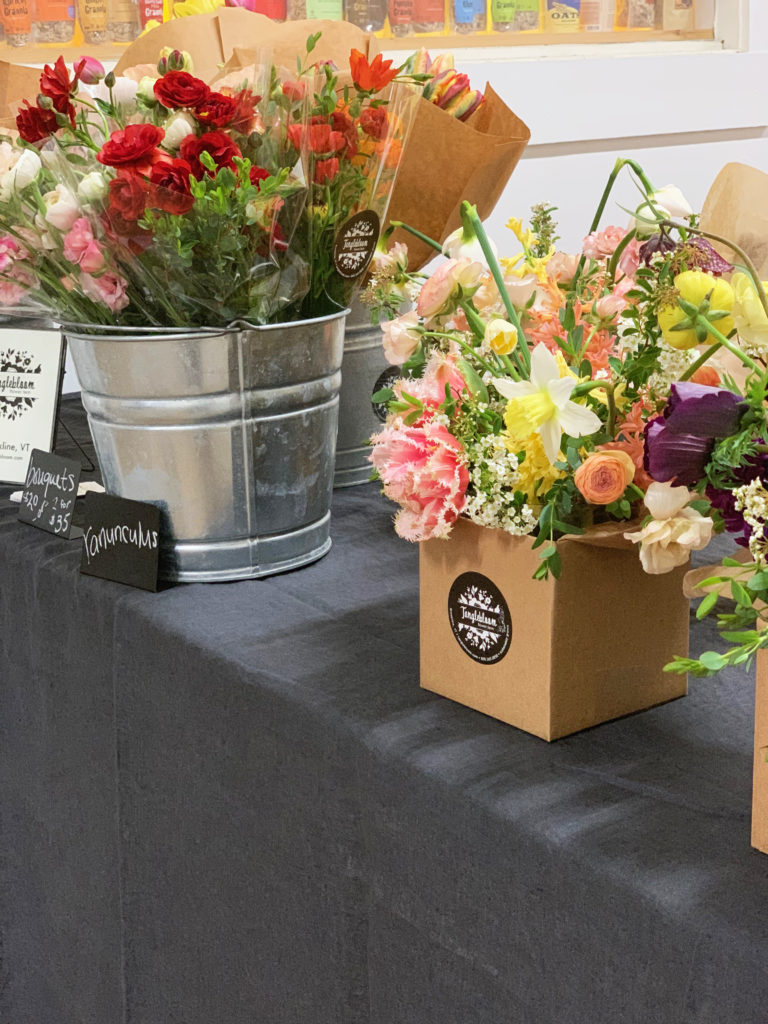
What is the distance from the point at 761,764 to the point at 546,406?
24cm

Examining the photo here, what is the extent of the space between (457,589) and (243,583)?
36 cm

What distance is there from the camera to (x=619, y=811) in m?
0.76

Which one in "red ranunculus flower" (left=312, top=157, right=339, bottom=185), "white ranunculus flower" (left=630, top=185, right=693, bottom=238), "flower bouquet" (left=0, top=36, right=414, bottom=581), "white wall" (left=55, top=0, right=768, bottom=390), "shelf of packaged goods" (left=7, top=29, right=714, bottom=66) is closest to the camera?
"white ranunculus flower" (left=630, top=185, right=693, bottom=238)

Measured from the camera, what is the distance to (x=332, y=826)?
0.93m

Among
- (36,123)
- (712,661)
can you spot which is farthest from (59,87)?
(712,661)

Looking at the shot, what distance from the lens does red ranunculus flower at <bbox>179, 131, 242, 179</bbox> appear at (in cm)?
98

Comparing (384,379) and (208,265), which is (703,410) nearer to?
(208,265)

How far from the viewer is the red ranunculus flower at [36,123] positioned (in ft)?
3.47

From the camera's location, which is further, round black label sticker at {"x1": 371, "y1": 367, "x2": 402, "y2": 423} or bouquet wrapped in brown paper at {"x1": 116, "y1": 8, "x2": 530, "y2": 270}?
round black label sticker at {"x1": 371, "y1": 367, "x2": 402, "y2": 423}

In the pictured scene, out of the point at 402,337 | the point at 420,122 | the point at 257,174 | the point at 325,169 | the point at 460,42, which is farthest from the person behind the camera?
the point at 460,42

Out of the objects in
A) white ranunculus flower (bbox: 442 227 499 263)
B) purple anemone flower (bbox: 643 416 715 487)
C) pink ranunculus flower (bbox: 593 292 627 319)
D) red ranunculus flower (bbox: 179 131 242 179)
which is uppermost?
red ranunculus flower (bbox: 179 131 242 179)

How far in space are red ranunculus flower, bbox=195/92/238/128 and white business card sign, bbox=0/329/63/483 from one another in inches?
23.3

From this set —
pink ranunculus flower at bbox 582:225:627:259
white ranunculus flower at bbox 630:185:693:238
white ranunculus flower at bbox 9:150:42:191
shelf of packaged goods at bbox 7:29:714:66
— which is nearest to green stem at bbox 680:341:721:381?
white ranunculus flower at bbox 630:185:693:238

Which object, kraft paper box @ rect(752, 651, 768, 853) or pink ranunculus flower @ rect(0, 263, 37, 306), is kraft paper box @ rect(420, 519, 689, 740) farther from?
pink ranunculus flower @ rect(0, 263, 37, 306)
